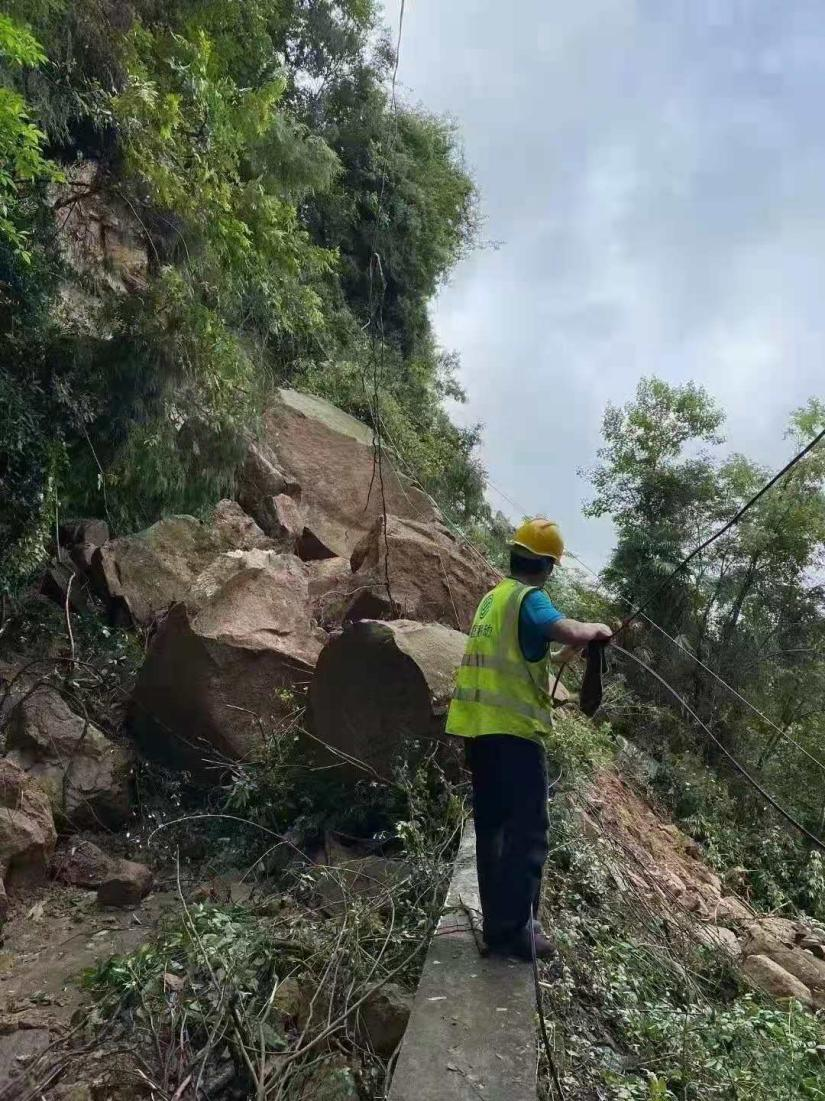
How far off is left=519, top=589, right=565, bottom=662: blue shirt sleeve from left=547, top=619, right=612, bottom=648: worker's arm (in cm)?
7

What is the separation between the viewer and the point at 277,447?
1178 cm

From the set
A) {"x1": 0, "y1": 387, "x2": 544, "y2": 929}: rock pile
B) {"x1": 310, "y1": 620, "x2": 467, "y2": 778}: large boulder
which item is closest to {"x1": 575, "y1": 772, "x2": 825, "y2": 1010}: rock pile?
{"x1": 310, "y1": 620, "x2": 467, "y2": 778}: large boulder

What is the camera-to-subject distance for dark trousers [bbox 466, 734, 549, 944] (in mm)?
3223

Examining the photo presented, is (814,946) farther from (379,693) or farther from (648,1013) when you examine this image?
(379,693)

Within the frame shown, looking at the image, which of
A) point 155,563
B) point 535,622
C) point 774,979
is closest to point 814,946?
point 774,979

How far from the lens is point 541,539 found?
3.38 meters

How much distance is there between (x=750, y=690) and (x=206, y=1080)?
42.9ft

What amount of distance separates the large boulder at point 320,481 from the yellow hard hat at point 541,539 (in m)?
7.21

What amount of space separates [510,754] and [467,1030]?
0.96m

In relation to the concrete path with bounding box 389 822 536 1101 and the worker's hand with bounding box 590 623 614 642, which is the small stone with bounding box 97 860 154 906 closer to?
the concrete path with bounding box 389 822 536 1101

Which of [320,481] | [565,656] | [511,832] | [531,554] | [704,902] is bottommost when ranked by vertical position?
[704,902]

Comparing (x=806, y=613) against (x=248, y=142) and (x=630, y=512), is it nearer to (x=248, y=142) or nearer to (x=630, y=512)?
(x=630, y=512)

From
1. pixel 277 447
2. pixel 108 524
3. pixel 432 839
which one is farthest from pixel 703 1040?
pixel 277 447

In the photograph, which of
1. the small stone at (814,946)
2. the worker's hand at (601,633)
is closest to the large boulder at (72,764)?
the worker's hand at (601,633)
